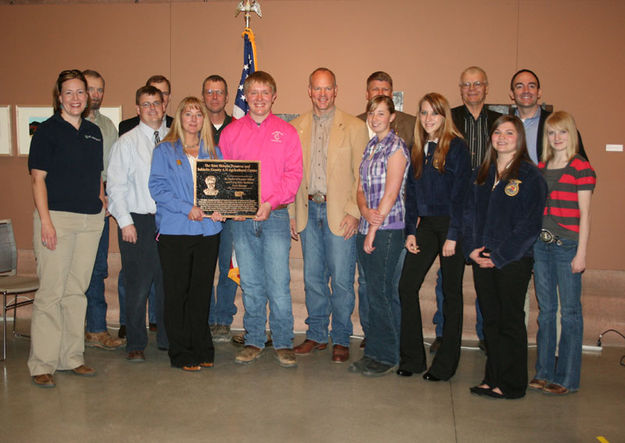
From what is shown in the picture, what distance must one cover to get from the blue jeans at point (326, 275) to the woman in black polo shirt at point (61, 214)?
1.59 m

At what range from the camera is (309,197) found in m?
4.39

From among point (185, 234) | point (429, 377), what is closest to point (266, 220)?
point (185, 234)

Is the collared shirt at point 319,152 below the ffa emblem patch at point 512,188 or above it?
above

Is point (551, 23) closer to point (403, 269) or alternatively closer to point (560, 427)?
point (403, 269)

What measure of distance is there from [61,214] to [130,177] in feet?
2.08

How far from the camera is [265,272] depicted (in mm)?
4219

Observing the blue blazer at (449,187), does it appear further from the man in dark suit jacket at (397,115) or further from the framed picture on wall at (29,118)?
the framed picture on wall at (29,118)

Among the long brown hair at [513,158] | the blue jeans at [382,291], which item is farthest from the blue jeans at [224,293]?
the long brown hair at [513,158]

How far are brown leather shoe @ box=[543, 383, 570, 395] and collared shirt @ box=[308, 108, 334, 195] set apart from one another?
6.67ft

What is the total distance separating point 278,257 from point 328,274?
1.84 ft

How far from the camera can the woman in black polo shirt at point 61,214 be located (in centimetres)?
373

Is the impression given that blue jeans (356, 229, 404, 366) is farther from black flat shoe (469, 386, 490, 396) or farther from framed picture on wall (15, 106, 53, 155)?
framed picture on wall (15, 106, 53, 155)

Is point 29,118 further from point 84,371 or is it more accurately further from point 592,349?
point 592,349

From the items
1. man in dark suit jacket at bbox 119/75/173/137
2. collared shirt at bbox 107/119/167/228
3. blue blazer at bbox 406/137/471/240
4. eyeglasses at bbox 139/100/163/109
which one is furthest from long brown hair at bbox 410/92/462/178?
man in dark suit jacket at bbox 119/75/173/137
